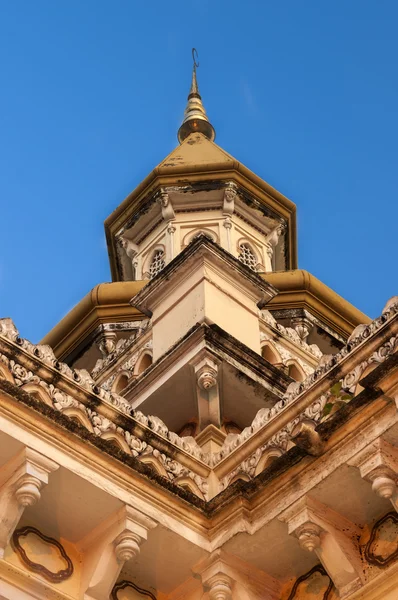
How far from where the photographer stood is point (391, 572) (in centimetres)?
933

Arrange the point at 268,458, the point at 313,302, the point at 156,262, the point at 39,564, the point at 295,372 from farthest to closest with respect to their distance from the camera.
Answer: the point at 313,302
the point at 156,262
the point at 295,372
the point at 268,458
the point at 39,564

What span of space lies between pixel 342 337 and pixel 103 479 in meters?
16.0

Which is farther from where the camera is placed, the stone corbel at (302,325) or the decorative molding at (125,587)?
the stone corbel at (302,325)

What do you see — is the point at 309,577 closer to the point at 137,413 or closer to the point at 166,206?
the point at 137,413

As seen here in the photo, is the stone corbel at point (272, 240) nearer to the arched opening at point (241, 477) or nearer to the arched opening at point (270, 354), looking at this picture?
the arched opening at point (270, 354)

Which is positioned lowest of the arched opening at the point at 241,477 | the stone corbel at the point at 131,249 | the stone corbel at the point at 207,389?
the arched opening at the point at 241,477

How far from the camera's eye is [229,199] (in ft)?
80.0

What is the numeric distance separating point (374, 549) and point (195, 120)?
22227mm

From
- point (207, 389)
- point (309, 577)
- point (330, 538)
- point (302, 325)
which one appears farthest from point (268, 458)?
point (302, 325)

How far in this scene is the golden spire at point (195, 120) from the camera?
100 feet

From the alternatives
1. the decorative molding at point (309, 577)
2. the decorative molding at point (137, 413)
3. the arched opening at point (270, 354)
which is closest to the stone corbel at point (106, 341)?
the arched opening at point (270, 354)

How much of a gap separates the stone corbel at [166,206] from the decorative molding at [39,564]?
14520mm

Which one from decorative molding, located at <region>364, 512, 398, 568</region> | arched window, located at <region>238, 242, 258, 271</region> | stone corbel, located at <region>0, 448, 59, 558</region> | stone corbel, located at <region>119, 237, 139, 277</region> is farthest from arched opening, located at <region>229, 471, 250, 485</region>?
stone corbel, located at <region>119, 237, 139, 277</region>

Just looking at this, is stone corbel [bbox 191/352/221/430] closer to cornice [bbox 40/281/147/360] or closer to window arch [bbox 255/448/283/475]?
window arch [bbox 255/448/283/475]
